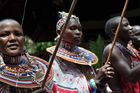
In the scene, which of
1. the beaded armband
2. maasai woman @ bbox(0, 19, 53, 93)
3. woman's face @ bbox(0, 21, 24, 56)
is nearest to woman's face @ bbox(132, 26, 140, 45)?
the beaded armband

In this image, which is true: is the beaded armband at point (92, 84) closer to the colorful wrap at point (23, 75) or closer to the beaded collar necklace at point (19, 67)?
the colorful wrap at point (23, 75)

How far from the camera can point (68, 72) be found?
2.70 m

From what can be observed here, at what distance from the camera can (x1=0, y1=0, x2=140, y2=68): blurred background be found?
300 inches

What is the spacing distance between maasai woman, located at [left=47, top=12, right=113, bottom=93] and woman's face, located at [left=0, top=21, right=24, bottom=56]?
693 millimetres

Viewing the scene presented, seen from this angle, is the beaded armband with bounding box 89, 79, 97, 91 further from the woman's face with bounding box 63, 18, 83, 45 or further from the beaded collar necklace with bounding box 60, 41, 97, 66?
the woman's face with bounding box 63, 18, 83, 45

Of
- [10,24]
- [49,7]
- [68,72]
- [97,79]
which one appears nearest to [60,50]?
[68,72]

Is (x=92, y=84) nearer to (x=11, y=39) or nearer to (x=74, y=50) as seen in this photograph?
(x=74, y=50)

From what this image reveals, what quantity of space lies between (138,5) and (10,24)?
612 centimetres

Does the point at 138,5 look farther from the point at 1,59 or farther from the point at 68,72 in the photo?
the point at 1,59

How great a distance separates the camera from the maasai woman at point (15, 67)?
1.93m

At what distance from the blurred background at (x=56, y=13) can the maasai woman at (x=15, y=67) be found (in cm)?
517

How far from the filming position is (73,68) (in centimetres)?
277

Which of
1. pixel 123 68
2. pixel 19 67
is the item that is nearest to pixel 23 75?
pixel 19 67

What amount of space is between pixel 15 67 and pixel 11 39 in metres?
0.26
